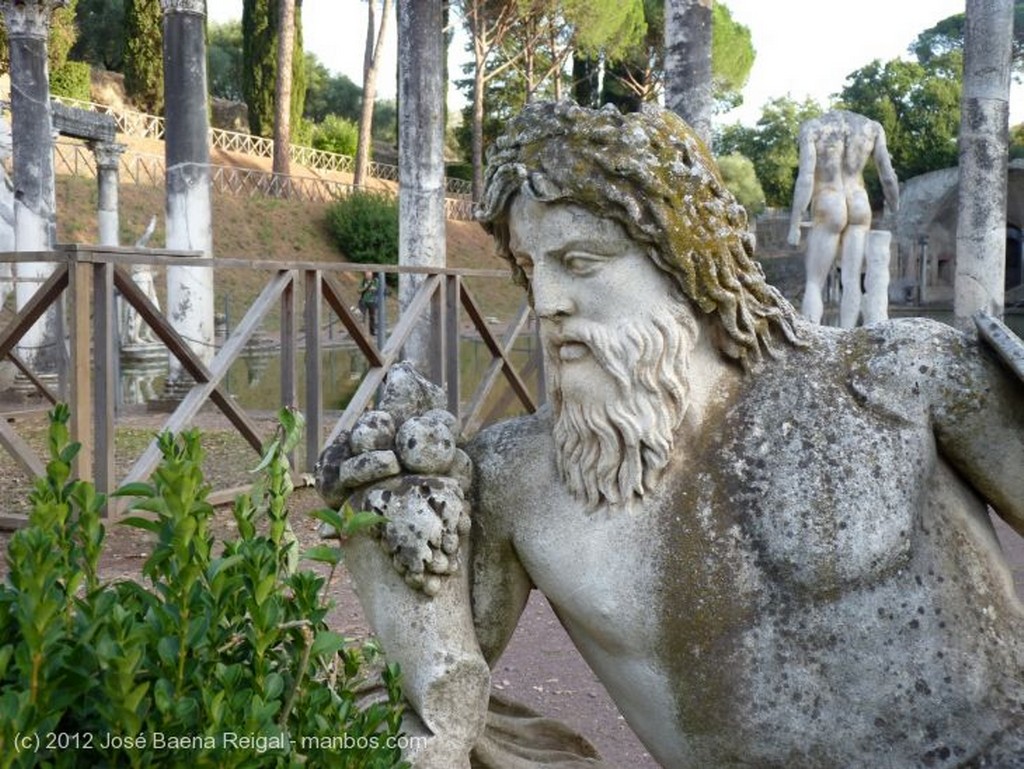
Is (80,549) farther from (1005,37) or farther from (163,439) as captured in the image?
(1005,37)

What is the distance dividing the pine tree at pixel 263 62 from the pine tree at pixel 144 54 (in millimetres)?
2256

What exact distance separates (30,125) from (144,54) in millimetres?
18812

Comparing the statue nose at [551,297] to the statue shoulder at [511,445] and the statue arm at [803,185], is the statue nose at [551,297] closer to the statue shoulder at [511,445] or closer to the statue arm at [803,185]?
the statue shoulder at [511,445]

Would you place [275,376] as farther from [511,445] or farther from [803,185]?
[511,445]

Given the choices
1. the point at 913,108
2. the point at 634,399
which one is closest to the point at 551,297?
the point at 634,399

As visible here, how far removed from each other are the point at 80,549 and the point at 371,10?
3260 cm

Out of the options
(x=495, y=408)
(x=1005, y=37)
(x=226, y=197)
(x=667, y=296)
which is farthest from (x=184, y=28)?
(x=226, y=197)

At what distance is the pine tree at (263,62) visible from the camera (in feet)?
102

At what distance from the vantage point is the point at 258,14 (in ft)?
102

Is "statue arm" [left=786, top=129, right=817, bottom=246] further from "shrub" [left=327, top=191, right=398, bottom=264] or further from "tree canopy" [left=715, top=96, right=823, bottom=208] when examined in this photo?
"tree canopy" [left=715, top=96, right=823, bottom=208]

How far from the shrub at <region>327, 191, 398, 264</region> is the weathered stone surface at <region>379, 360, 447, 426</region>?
27.2m

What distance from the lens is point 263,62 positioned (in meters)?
31.6

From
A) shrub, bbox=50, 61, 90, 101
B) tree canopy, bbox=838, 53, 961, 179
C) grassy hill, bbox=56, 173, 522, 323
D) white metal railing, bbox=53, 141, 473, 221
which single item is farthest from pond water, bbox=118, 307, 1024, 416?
tree canopy, bbox=838, 53, 961, 179

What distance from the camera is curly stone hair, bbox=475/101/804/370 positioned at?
1714 mm
